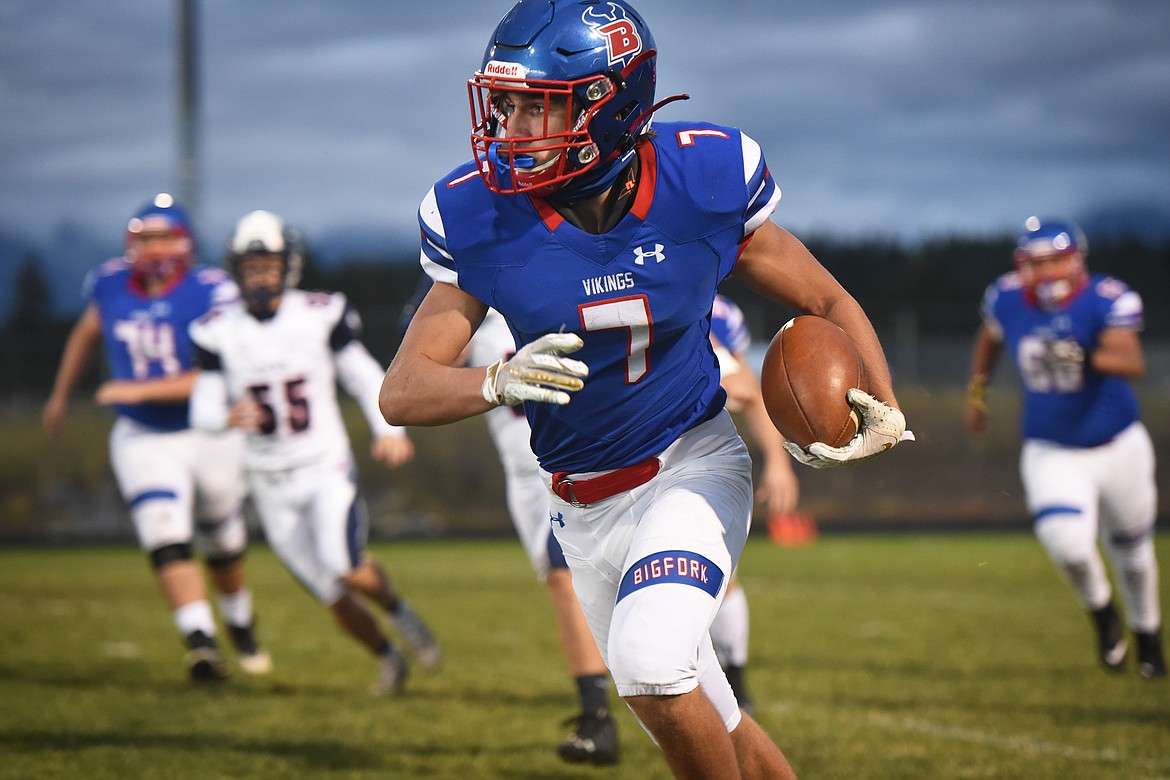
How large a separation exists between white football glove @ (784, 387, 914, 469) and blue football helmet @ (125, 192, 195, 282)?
15.8 ft

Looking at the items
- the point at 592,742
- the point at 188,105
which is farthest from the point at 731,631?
the point at 188,105

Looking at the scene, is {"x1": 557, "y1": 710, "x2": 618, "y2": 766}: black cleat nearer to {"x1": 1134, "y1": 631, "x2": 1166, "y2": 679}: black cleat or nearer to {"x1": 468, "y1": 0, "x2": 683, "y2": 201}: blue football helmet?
{"x1": 468, "y1": 0, "x2": 683, "y2": 201}: blue football helmet

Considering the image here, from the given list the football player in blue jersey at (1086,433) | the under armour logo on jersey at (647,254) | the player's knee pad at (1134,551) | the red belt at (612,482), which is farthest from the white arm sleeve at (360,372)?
the player's knee pad at (1134,551)

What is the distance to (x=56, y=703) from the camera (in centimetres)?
564

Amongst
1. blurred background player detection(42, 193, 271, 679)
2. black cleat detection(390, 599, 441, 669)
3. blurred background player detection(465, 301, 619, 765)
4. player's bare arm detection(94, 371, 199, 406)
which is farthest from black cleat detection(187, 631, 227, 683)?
blurred background player detection(465, 301, 619, 765)

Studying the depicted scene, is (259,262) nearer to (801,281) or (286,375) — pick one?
(286,375)

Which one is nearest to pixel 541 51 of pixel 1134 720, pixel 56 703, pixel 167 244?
pixel 1134 720

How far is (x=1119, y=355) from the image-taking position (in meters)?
→ 6.17

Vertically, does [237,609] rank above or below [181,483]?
below

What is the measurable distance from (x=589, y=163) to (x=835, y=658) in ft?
14.6

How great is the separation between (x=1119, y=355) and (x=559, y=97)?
409 cm

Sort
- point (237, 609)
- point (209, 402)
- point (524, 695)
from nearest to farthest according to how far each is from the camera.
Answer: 1. point (524, 695)
2. point (209, 402)
3. point (237, 609)

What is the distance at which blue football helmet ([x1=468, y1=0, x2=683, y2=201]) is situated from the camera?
9.70 feet

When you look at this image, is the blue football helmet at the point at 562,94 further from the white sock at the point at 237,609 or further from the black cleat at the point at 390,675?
the white sock at the point at 237,609
